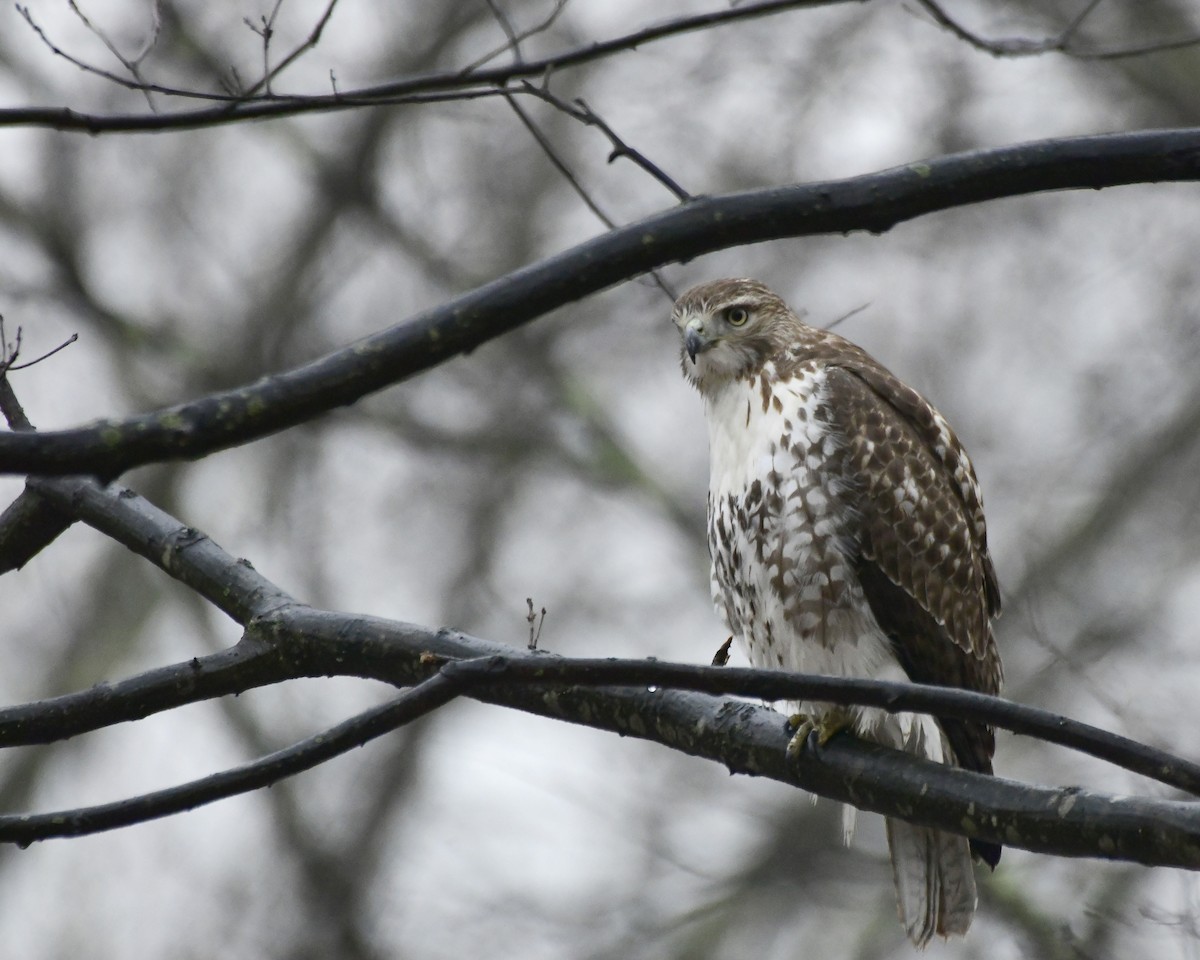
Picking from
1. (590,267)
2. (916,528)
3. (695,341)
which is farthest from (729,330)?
(590,267)

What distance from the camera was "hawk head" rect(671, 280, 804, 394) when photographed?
5355mm

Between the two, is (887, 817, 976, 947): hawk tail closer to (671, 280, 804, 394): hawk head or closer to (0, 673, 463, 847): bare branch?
(671, 280, 804, 394): hawk head

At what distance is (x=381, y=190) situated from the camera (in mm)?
13211

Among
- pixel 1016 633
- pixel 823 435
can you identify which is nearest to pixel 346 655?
pixel 823 435

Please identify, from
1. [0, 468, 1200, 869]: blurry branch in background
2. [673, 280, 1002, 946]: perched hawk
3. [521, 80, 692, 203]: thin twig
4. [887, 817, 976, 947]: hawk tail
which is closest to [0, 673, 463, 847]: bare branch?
[0, 468, 1200, 869]: blurry branch in background

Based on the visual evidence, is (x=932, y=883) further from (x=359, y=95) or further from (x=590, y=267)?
(x=590, y=267)

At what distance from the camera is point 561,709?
3.44m

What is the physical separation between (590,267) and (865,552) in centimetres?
256

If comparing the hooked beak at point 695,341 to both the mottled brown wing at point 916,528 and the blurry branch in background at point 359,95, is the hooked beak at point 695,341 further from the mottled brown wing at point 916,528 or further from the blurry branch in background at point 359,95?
the blurry branch in background at point 359,95

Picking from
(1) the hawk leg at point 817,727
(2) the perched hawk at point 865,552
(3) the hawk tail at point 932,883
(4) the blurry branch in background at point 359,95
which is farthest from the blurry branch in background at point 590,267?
(3) the hawk tail at point 932,883

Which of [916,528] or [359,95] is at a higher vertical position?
[916,528]

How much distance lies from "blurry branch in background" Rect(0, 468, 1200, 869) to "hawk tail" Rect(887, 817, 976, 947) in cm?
146

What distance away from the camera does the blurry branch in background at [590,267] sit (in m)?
2.21

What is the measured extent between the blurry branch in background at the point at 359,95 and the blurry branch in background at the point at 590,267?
2.81 ft
